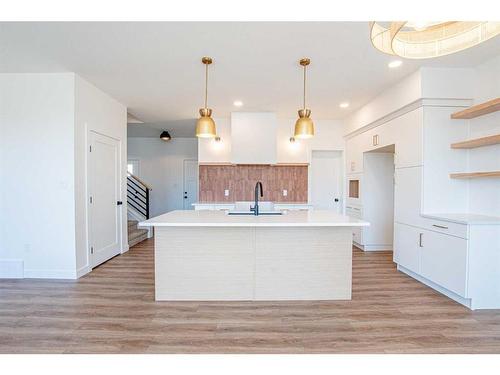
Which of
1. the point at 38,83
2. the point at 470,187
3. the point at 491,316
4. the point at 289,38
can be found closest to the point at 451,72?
the point at 470,187

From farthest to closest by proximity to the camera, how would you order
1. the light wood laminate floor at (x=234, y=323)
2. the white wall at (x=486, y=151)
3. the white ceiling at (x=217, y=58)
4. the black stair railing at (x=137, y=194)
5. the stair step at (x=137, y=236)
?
the black stair railing at (x=137, y=194) → the stair step at (x=137, y=236) → the white wall at (x=486, y=151) → the white ceiling at (x=217, y=58) → the light wood laminate floor at (x=234, y=323)

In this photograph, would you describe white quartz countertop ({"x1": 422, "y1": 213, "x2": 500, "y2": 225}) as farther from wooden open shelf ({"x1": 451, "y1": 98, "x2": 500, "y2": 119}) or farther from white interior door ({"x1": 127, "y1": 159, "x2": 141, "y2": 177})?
white interior door ({"x1": 127, "y1": 159, "x2": 141, "y2": 177})

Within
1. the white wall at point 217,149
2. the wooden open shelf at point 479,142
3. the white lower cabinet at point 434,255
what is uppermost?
the white wall at point 217,149

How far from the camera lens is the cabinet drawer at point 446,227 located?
8.85 ft

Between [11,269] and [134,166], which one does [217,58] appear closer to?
[11,269]

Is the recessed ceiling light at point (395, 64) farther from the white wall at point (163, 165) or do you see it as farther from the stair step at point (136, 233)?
the white wall at point (163, 165)

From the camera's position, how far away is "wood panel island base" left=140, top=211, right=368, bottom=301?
2.79 metres

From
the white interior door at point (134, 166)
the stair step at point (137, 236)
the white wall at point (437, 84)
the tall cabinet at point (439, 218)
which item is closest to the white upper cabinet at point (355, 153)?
the tall cabinet at point (439, 218)

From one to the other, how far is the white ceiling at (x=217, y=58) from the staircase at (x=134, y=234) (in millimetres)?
2671

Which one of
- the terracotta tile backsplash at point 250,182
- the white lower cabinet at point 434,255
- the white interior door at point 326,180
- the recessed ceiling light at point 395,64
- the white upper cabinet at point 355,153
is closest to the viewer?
the white lower cabinet at point 434,255
